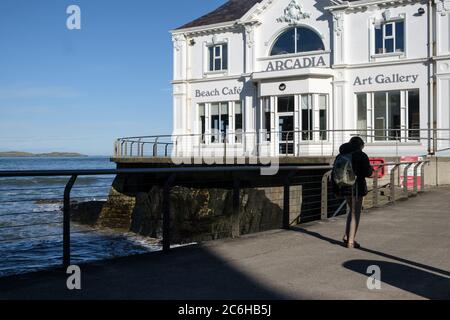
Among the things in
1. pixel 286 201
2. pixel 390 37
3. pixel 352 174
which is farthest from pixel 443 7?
pixel 352 174

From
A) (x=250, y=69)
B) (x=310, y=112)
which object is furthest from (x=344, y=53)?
(x=250, y=69)

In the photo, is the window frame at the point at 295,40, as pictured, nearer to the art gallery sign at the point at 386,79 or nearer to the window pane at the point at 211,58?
the art gallery sign at the point at 386,79

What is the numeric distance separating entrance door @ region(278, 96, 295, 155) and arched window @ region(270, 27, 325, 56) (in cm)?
273

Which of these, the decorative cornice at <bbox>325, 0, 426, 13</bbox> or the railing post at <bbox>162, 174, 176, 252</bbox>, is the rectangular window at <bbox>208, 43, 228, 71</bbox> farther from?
the railing post at <bbox>162, 174, 176, 252</bbox>

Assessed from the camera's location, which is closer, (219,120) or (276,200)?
(276,200)

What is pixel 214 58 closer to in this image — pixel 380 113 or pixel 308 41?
pixel 308 41

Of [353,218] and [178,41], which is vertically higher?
[178,41]

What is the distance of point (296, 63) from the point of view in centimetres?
2798

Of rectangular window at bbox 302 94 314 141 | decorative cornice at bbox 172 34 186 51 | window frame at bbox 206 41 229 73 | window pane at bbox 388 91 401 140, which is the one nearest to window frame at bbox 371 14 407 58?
window pane at bbox 388 91 401 140

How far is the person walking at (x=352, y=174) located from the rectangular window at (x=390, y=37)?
1933cm

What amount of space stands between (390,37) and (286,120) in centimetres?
639

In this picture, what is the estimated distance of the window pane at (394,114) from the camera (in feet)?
82.9

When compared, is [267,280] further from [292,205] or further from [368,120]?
[368,120]

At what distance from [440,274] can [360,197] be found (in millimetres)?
1821
